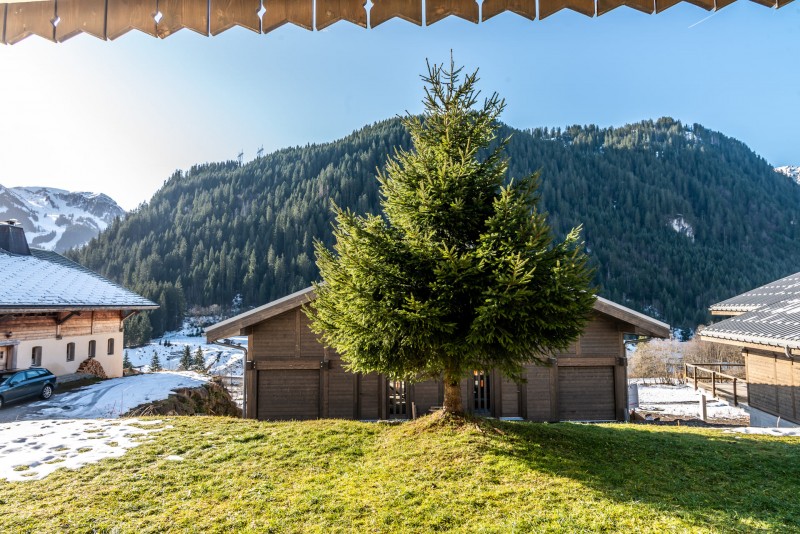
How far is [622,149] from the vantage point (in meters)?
163

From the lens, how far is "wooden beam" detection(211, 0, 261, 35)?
2.62m

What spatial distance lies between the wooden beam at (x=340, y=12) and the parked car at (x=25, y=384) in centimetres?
2062

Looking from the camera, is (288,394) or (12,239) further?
(12,239)

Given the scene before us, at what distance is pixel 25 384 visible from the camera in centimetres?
1708

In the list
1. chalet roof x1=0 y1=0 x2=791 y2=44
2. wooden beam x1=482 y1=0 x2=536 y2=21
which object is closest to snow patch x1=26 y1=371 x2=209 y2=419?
chalet roof x1=0 y1=0 x2=791 y2=44

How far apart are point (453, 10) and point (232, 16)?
1.33 meters

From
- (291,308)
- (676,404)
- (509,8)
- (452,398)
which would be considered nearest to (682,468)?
(452,398)

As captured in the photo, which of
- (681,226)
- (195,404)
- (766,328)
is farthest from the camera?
(681,226)

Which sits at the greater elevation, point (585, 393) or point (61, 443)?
point (61, 443)

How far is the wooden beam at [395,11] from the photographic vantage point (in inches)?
105

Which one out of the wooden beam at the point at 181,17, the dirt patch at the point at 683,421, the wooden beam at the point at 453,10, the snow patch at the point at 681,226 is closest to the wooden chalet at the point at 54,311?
the wooden beam at the point at 181,17

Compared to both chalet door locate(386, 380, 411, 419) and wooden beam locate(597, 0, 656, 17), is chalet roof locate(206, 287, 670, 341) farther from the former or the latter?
wooden beam locate(597, 0, 656, 17)

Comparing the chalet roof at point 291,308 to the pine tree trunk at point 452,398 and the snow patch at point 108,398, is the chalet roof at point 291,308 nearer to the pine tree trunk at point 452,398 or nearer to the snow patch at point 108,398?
the snow patch at point 108,398

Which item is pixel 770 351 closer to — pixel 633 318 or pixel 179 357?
pixel 633 318
